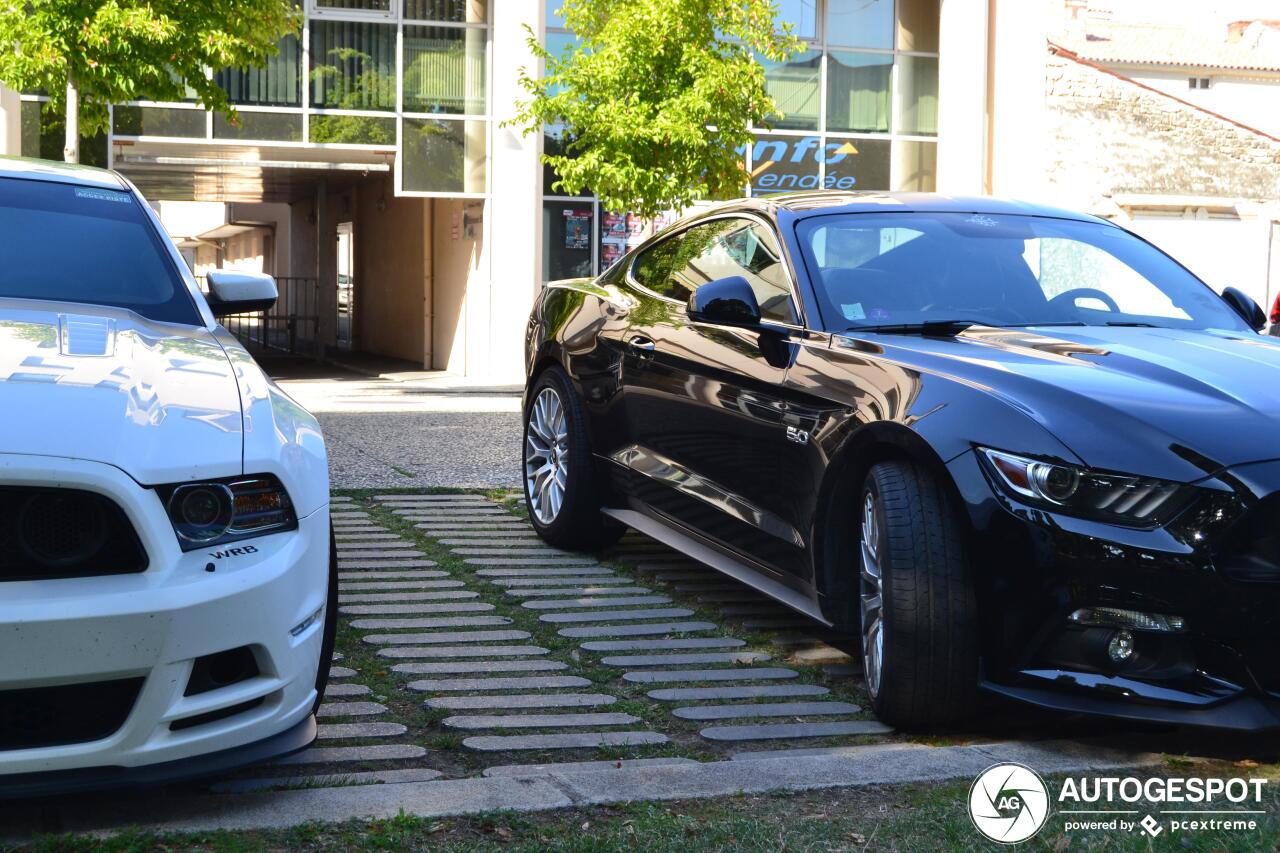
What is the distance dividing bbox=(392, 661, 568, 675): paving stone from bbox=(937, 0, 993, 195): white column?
19.3 meters

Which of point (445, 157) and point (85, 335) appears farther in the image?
point (445, 157)

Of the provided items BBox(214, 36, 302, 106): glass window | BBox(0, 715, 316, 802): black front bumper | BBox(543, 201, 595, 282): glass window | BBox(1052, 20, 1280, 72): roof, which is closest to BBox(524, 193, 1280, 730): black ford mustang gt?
BBox(0, 715, 316, 802): black front bumper

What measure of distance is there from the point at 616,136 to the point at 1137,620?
1450cm

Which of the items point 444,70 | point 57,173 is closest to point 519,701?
point 57,173

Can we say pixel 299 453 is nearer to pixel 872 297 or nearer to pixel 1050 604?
pixel 1050 604

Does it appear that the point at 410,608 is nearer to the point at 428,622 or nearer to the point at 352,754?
the point at 428,622

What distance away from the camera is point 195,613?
3.00 meters

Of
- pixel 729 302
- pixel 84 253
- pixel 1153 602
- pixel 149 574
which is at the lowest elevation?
pixel 1153 602

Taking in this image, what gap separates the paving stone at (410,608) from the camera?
5.32 meters

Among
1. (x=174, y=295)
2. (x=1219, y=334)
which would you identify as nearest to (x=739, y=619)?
(x=1219, y=334)

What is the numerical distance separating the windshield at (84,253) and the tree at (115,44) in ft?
33.0

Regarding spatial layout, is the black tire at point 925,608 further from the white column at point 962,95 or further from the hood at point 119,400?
the white column at point 962,95

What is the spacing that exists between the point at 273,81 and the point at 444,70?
2.30 m

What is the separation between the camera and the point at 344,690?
4.34m
